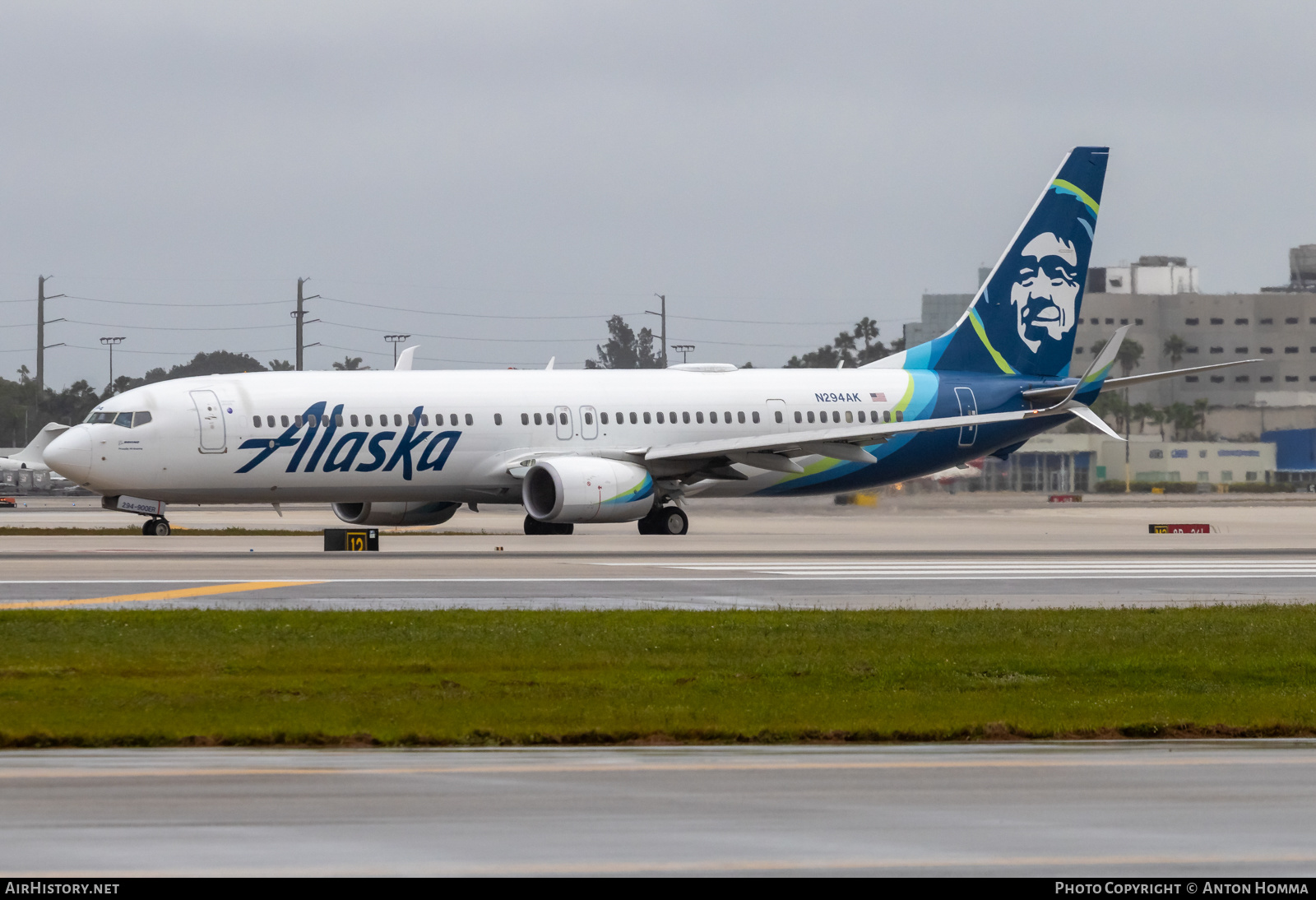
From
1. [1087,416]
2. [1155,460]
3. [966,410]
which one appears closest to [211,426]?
[966,410]

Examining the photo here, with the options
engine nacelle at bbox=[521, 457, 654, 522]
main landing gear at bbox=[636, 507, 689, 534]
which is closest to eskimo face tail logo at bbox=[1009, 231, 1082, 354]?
main landing gear at bbox=[636, 507, 689, 534]

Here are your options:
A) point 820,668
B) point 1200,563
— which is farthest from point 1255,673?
point 1200,563

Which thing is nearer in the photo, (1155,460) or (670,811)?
(670,811)

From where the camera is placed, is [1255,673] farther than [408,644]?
No

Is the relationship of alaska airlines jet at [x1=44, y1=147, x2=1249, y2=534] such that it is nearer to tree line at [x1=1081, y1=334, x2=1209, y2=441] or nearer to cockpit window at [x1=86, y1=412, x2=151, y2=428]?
cockpit window at [x1=86, y1=412, x2=151, y2=428]

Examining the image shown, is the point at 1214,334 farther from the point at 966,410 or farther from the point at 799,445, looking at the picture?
the point at 799,445

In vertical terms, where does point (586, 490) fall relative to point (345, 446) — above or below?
below

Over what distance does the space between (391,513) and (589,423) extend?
17.6 ft

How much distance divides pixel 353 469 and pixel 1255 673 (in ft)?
84.6

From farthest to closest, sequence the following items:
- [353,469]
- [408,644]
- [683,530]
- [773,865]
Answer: [683,530]
[353,469]
[408,644]
[773,865]

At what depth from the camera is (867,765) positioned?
10.7m

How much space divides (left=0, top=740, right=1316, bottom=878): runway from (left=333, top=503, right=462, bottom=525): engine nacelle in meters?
30.7

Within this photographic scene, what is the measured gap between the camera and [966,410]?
144 ft

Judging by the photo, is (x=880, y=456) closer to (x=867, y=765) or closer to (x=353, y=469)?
(x=353, y=469)
